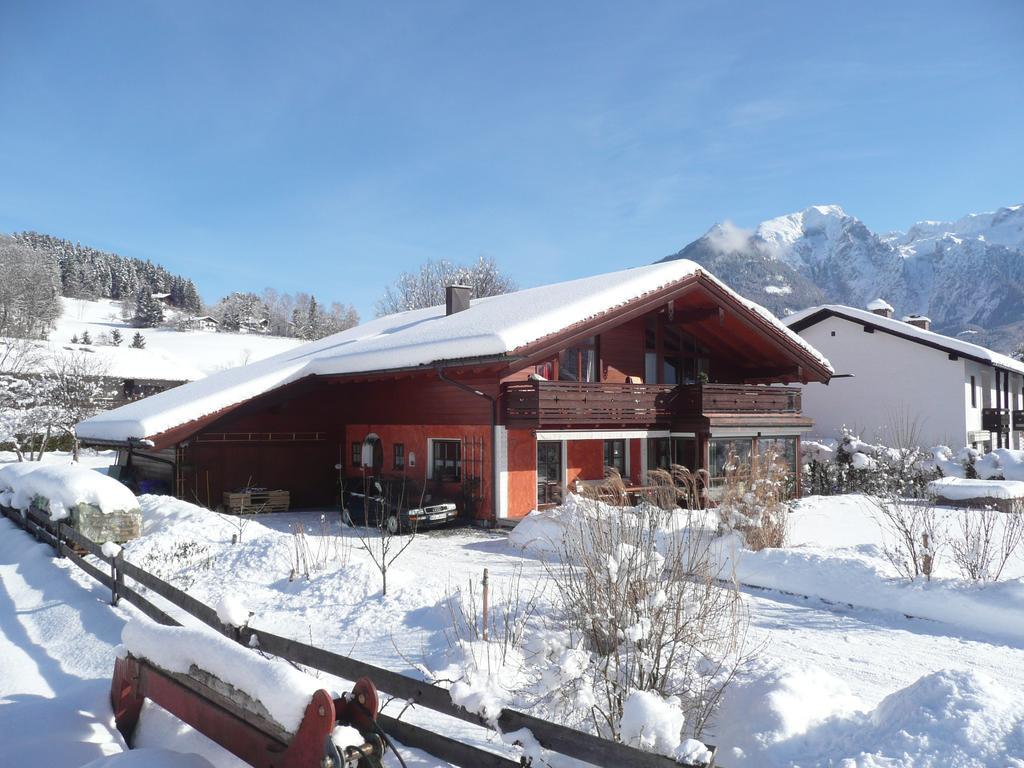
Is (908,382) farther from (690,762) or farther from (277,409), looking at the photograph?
(690,762)

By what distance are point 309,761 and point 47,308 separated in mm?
84792

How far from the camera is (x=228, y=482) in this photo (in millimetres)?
19312

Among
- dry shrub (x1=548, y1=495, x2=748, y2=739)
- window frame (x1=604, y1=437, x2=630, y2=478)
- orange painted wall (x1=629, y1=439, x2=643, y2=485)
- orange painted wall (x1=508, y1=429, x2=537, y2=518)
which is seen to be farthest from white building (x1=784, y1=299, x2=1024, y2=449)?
dry shrub (x1=548, y1=495, x2=748, y2=739)

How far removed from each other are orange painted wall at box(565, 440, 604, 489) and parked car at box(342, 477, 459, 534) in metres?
3.36

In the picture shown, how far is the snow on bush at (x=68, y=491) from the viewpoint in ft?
36.4

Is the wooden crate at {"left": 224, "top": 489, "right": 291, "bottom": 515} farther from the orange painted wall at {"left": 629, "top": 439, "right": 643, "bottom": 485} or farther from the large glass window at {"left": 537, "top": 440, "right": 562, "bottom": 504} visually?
the orange painted wall at {"left": 629, "top": 439, "right": 643, "bottom": 485}

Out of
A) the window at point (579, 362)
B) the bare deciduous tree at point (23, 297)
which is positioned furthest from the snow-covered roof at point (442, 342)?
the bare deciduous tree at point (23, 297)

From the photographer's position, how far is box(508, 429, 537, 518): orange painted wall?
55.5ft

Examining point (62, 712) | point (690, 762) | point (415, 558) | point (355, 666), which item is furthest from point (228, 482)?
point (690, 762)

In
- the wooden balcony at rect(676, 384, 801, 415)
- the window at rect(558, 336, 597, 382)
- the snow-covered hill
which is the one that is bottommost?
the wooden balcony at rect(676, 384, 801, 415)

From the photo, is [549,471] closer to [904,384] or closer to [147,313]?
[904,384]

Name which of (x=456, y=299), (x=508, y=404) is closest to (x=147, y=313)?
(x=456, y=299)

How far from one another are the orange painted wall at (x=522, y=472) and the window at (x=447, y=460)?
1.55 meters

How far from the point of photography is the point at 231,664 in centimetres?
394
